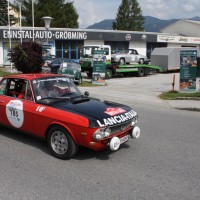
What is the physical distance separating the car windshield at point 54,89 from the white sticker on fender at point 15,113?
46 centimetres

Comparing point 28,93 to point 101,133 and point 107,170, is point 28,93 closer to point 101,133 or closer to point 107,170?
point 101,133

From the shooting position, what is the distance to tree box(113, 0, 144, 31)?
260ft

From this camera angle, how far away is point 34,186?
452cm

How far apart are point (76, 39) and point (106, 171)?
34.3 m

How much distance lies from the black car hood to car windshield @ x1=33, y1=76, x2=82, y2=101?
1.32ft

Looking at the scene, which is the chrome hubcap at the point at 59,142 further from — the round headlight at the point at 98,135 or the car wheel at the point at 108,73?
the car wheel at the point at 108,73

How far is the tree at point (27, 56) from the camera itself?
70.6 feet

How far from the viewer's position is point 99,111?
570cm

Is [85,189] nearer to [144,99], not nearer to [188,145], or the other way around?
[188,145]

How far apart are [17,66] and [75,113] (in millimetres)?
17753

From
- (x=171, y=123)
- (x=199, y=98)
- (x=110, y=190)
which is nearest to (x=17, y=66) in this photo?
(x=199, y=98)

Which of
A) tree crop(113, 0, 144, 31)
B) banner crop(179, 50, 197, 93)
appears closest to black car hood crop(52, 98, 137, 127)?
banner crop(179, 50, 197, 93)

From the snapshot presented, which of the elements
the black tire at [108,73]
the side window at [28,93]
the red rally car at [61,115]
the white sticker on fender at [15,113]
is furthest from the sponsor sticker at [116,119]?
the black tire at [108,73]

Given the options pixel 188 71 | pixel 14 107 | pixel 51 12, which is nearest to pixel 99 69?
pixel 188 71
